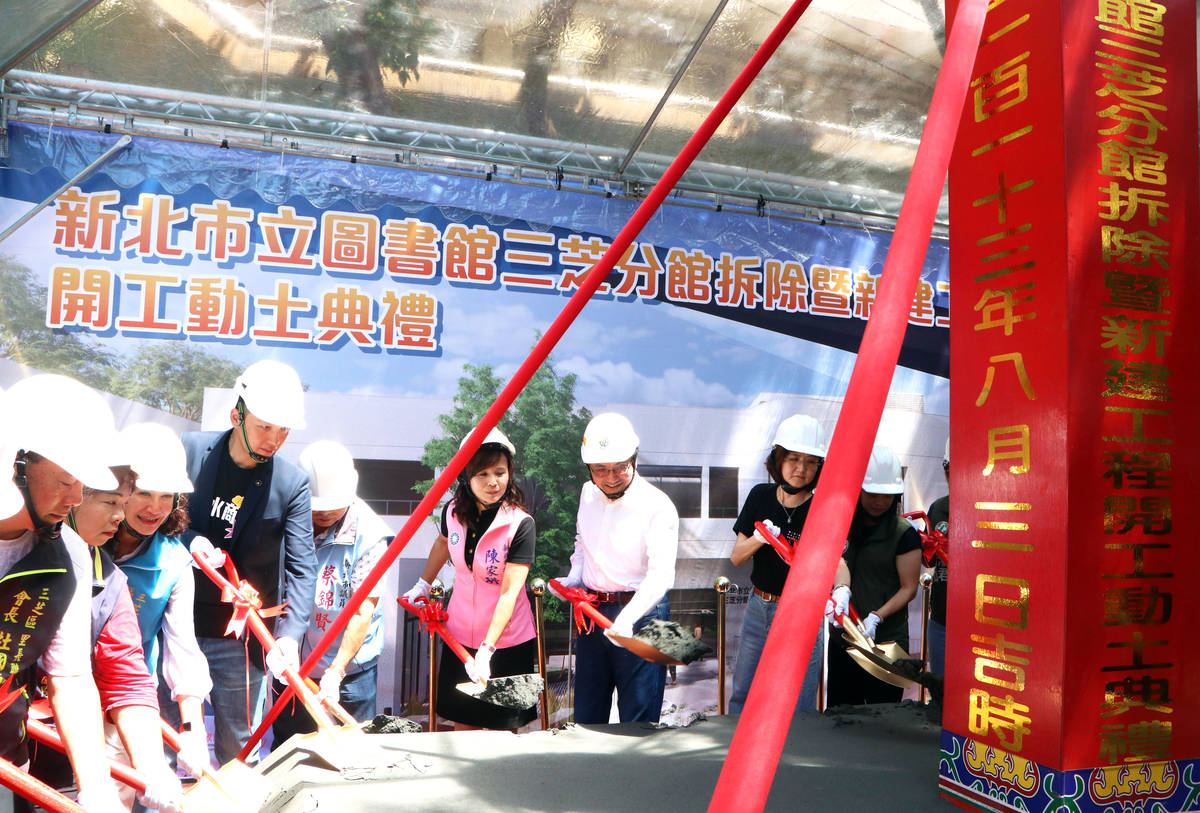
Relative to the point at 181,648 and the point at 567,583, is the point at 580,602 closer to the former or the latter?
the point at 567,583

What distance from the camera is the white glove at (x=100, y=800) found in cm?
195

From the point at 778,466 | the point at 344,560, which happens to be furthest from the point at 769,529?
the point at 344,560

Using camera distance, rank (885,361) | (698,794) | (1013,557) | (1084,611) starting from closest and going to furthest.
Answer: (885,361) < (1084,611) < (1013,557) < (698,794)

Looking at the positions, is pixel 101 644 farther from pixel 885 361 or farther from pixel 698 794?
pixel 885 361

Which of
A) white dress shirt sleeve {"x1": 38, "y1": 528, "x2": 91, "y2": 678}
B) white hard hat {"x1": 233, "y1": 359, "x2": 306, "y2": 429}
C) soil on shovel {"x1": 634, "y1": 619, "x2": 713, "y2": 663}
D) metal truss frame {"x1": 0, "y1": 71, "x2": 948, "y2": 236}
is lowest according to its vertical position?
soil on shovel {"x1": 634, "y1": 619, "x2": 713, "y2": 663}

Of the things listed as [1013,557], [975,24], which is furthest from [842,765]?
[975,24]

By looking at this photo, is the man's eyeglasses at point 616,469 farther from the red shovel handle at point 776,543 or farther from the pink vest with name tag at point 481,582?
the red shovel handle at point 776,543

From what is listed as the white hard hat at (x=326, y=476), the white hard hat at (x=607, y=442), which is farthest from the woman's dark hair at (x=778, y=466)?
the white hard hat at (x=326, y=476)

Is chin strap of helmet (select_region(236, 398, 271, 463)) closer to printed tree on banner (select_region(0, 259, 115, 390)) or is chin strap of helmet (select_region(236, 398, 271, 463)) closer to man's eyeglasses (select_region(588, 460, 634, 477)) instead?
printed tree on banner (select_region(0, 259, 115, 390))

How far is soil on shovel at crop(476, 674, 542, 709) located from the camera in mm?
3568

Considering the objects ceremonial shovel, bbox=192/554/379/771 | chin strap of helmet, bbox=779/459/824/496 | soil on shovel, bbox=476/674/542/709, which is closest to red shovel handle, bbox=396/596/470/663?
soil on shovel, bbox=476/674/542/709

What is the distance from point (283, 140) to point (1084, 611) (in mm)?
3623

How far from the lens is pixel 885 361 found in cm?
89

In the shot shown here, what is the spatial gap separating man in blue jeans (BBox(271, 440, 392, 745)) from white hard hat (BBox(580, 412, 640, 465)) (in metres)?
0.99
